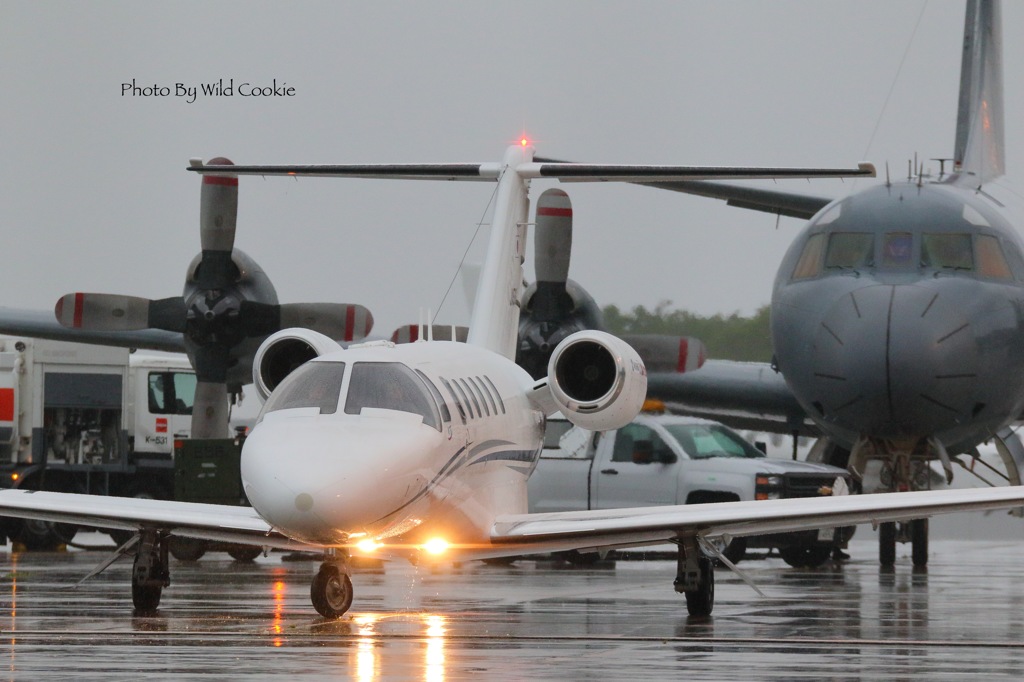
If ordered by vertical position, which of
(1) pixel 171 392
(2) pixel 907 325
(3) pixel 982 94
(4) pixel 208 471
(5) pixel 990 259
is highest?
(3) pixel 982 94

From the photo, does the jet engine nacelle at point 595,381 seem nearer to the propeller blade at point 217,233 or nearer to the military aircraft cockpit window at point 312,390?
the military aircraft cockpit window at point 312,390

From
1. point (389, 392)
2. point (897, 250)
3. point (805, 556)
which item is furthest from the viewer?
point (805, 556)

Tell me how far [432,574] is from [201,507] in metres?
6.76

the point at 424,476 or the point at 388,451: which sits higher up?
the point at 388,451

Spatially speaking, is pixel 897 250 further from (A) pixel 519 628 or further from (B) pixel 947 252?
(A) pixel 519 628

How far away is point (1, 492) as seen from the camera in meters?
12.8

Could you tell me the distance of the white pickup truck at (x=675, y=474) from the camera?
63.7ft

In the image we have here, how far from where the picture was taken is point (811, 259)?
16672mm

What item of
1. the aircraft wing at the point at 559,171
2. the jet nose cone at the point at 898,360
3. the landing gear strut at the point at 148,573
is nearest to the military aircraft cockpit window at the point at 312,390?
the landing gear strut at the point at 148,573

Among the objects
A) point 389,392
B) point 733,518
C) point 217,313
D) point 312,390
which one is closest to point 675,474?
point 217,313

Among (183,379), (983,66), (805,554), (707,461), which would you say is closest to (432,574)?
(707,461)

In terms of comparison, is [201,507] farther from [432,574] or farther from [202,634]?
[432,574]

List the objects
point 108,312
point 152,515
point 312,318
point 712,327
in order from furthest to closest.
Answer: point 712,327 → point 312,318 → point 108,312 → point 152,515

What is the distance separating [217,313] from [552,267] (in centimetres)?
430
